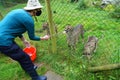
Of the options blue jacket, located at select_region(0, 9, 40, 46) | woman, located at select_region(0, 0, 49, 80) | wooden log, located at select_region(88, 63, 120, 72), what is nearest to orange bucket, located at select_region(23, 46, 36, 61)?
woman, located at select_region(0, 0, 49, 80)

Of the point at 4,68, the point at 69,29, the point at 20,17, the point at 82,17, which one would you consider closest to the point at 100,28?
the point at 82,17

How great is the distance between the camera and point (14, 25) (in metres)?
4.12

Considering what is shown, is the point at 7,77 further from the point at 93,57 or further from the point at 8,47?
the point at 93,57

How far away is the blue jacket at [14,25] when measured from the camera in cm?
402

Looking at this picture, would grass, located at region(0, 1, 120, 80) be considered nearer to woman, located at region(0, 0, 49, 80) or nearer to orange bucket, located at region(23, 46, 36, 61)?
orange bucket, located at region(23, 46, 36, 61)

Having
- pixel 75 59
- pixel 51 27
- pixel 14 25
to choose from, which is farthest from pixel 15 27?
pixel 75 59

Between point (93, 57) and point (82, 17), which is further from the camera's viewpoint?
point (82, 17)

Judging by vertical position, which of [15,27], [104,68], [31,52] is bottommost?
[31,52]

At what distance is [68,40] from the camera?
17.6ft

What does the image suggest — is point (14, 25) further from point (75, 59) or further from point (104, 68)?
point (104, 68)

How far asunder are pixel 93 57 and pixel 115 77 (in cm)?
101

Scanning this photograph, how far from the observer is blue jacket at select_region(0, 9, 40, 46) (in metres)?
4.02

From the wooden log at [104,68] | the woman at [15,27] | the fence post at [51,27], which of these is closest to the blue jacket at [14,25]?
the woman at [15,27]

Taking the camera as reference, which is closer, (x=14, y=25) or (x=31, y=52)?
(x=14, y=25)
